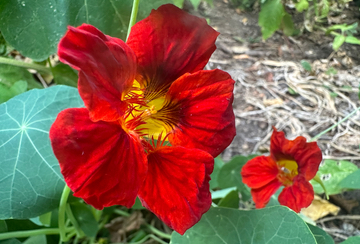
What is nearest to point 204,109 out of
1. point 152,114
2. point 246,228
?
point 152,114

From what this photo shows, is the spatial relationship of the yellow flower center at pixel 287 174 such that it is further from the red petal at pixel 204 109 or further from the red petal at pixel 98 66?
the red petal at pixel 98 66

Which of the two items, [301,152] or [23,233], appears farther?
[301,152]

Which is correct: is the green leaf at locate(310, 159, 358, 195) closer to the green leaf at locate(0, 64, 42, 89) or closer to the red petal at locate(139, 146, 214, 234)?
the red petal at locate(139, 146, 214, 234)

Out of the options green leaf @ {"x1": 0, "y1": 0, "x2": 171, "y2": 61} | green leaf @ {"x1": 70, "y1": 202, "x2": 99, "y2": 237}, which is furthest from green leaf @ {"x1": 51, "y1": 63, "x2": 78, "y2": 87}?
green leaf @ {"x1": 70, "y1": 202, "x2": 99, "y2": 237}

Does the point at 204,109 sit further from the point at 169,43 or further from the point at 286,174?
the point at 286,174

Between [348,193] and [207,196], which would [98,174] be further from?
[348,193]

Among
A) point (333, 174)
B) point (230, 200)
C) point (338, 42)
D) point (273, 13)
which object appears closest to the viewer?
point (230, 200)
